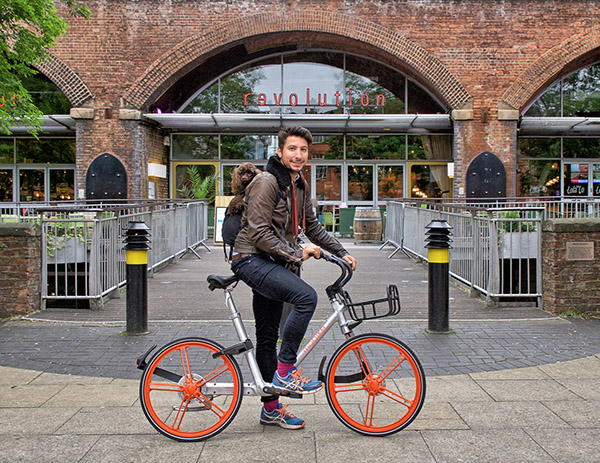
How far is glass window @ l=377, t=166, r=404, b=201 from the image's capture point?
70.1 feet

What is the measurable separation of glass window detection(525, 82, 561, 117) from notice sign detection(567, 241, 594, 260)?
13.9 meters

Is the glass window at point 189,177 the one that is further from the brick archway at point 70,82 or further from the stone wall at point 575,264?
the stone wall at point 575,264

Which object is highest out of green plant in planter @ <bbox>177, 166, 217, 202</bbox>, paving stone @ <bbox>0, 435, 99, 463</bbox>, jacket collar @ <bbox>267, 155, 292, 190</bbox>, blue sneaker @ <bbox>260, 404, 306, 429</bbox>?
green plant in planter @ <bbox>177, 166, 217, 202</bbox>

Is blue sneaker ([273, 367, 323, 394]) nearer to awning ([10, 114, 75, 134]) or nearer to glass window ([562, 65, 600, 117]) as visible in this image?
awning ([10, 114, 75, 134])

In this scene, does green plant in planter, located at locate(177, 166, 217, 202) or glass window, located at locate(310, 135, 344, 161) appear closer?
green plant in planter, located at locate(177, 166, 217, 202)

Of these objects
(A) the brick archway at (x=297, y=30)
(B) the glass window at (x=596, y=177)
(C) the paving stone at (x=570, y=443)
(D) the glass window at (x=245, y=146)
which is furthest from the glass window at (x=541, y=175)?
(C) the paving stone at (x=570, y=443)

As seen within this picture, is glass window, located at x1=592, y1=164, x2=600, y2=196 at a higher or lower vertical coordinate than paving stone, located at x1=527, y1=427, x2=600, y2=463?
higher

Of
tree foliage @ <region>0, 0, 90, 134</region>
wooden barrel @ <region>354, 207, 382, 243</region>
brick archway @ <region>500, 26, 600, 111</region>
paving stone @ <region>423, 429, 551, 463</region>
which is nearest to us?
paving stone @ <region>423, 429, 551, 463</region>

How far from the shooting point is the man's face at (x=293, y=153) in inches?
→ 162

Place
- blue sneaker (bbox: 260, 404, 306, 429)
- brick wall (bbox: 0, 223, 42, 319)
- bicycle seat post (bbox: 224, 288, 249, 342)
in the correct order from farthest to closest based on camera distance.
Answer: brick wall (bbox: 0, 223, 42, 319) < blue sneaker (bbox: 260, 404, 306, 429) < bicycle seat post (bbox: 224, 288, 249, 342)

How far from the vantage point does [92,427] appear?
4.26 meters

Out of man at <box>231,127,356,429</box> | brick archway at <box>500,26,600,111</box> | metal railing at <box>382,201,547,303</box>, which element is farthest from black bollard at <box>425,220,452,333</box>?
brick archway at <box>500,26,600,111</box>

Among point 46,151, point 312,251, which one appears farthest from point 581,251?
Result: point 46,151

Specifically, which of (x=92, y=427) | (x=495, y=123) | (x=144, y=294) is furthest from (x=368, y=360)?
(x=495, y=123)
